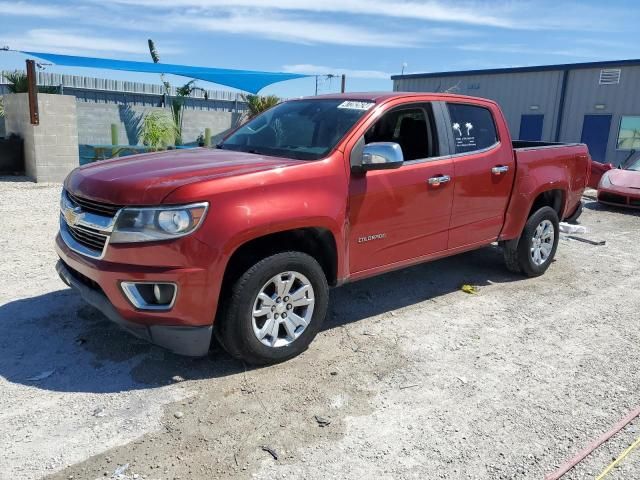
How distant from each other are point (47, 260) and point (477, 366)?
456 cm

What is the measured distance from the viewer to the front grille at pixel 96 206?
3295mm

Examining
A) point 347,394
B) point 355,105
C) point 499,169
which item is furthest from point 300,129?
A: point 347,394

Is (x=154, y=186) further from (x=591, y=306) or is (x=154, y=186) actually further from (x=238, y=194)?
(x=591, y=306)

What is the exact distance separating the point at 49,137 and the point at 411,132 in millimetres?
8900

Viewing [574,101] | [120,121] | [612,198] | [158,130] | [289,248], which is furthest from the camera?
[574,101]

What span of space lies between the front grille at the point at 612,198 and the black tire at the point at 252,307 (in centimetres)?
953

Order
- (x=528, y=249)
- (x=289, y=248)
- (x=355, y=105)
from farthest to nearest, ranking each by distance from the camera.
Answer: (x=528, y=249) → (x=355, y=105) → (x=289, y=248)

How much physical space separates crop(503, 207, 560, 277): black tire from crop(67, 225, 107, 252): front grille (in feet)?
13.5

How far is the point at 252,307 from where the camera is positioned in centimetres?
348

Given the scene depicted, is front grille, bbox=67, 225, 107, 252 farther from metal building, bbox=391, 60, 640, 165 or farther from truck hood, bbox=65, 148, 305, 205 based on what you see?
metal building, bbox=391, 60, 640, 165

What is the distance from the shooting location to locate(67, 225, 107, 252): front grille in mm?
3364

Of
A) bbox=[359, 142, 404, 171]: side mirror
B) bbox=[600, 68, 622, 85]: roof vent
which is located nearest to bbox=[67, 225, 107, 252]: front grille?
bbox=[359, 142, 404, 171]: side mirror

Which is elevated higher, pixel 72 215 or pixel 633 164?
pixel 72 215

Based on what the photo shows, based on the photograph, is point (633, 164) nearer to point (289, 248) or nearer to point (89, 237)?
point (289, 248)
